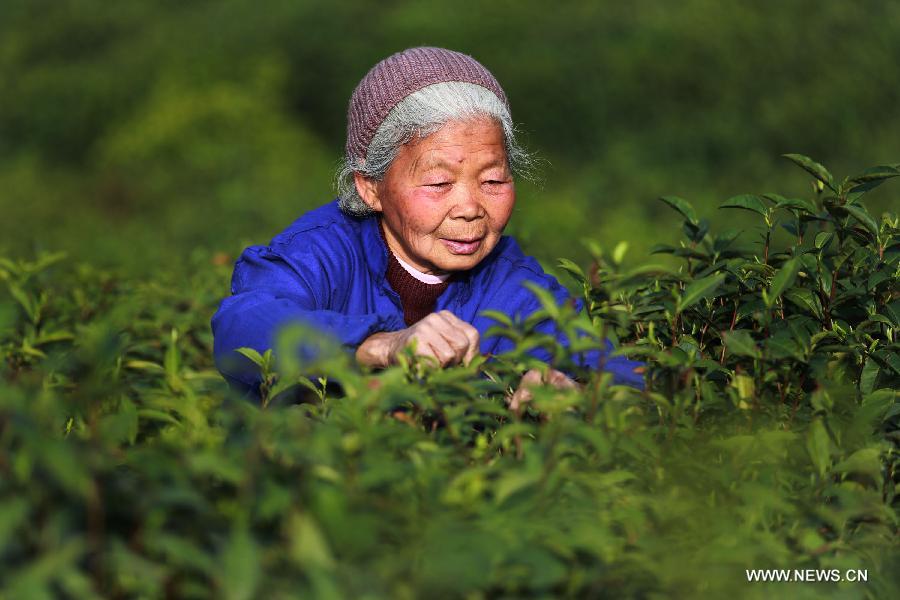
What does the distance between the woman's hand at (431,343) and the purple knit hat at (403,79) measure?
0.78 meters

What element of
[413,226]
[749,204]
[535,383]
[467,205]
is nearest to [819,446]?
[535,383]

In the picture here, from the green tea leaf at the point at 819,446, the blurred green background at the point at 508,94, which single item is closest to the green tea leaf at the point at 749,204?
the green tea leaf at the point at 819,446

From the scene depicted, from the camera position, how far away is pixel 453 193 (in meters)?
3.19

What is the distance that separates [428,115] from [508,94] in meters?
9.85

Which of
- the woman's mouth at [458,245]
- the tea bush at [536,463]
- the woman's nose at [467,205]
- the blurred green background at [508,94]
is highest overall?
the blurred green background at [508,94]

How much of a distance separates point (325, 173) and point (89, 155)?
3.70 metres

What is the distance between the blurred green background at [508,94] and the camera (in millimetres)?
10141

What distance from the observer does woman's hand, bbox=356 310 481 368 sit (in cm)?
260

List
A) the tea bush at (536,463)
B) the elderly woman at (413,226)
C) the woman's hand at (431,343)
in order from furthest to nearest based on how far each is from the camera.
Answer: the elderly woman at (413,226) → the woman's hand at (431,343) → the tea bush at (536,463)

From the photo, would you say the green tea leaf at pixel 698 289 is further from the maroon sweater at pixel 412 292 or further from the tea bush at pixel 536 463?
the maroon sweater at pixel 412 292

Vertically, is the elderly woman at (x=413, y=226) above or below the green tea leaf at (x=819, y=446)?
above

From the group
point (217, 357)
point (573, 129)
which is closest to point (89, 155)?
point (573, 129)

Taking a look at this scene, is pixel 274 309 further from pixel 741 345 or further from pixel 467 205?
pixel 741 345

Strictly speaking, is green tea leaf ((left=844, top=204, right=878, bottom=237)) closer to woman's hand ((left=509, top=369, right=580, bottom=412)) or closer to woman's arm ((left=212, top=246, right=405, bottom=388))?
woman's hand ((left=509, top=369, right=580, bottom=412))
